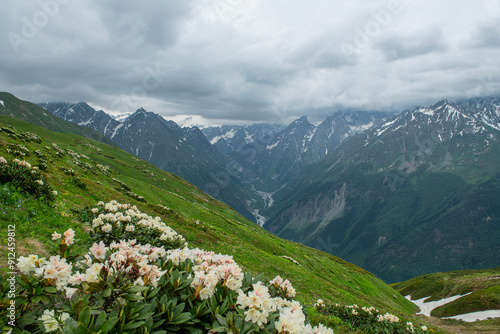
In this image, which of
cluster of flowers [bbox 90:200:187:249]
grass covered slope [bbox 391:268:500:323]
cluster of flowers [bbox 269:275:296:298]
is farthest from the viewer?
grass covered slope [bbox 391:268:500:323]

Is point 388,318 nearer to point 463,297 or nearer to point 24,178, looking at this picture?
point 24,178

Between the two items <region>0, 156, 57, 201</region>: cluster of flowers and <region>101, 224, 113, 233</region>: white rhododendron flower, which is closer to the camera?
<region>101, 224, 113, 233</region>: white rhododendron flower

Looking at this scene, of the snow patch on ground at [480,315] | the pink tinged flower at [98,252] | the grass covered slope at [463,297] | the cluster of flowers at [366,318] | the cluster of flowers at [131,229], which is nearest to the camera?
the pink tinged flower at [98,252]

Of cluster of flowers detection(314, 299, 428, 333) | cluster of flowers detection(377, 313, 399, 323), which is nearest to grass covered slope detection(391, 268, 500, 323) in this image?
cluster of flowers detection(314, 299, 428, 333)

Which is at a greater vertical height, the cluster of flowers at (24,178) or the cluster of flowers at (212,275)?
the cluster of flowers at (212,275)

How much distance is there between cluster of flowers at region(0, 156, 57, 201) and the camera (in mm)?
13492

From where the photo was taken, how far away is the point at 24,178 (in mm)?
13773

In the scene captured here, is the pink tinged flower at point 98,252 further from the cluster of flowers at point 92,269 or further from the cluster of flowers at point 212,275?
the cluster of flowers at point 212,275

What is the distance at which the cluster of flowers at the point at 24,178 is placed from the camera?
13.5 meters

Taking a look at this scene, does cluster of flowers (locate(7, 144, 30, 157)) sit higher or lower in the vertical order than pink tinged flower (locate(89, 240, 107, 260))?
higher

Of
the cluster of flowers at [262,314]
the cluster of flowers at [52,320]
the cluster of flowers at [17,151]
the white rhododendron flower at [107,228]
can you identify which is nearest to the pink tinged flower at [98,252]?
the cluster of flowers at [52,320]

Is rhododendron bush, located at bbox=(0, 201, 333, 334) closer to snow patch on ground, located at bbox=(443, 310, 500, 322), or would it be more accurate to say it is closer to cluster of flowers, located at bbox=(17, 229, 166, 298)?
cluster of flowers, located at bbox=(17, 229, 166, 298)

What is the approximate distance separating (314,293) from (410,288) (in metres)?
120

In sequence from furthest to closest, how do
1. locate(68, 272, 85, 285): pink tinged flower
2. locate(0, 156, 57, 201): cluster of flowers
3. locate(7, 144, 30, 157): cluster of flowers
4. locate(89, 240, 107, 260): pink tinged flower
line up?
locate(7, 144, 30, 157): cluster of flowers → locate(0, 156, 57, 201): cluster of flowers → locate(89, 240, 107, 260): pink tinged flower → locate(68, 272, 85, 285): pink tinged flower
